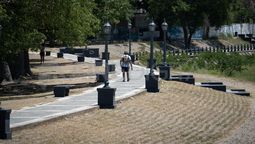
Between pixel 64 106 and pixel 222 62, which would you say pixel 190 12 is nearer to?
pixel 222 62

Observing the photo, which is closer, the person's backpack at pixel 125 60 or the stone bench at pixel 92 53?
the person's backpack at pixel 125 60

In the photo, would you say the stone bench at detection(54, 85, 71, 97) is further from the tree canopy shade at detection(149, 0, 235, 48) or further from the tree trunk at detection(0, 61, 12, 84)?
the tree canopy shade at detection(149, 0, 235, 48)

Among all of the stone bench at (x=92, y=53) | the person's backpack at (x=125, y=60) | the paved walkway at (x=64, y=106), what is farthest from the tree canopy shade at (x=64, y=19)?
the stone bench at (x=92, y=53)

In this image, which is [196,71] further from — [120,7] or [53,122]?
[53,122]

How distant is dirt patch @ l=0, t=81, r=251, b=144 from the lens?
17.9 metres

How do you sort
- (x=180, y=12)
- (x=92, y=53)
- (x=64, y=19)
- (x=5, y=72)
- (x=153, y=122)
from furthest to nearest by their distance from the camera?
(x=180, y=12)
(x=92, y=53)
(x=5, y=72)
(x=64, y=19)
(x=153, y=122)

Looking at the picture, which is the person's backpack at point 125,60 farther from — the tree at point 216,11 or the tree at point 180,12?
the tree at point 216,11

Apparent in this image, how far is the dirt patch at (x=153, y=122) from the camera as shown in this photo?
58.8 ft

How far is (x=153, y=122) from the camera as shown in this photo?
2195 cm

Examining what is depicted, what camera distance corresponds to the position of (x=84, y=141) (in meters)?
17.4

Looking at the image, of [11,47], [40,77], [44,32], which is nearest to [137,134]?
[11,47]

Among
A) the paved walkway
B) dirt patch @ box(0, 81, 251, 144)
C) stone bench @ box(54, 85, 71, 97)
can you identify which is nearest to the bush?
the paved walkway

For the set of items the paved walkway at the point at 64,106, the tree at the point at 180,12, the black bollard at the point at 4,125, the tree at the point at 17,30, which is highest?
the tree at the point at 180,12

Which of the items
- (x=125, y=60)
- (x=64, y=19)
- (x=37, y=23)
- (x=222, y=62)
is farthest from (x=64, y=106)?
(x=222, y=62)
